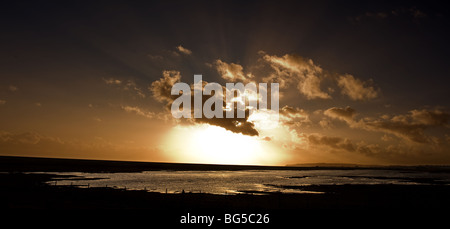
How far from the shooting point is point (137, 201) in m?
45.0
